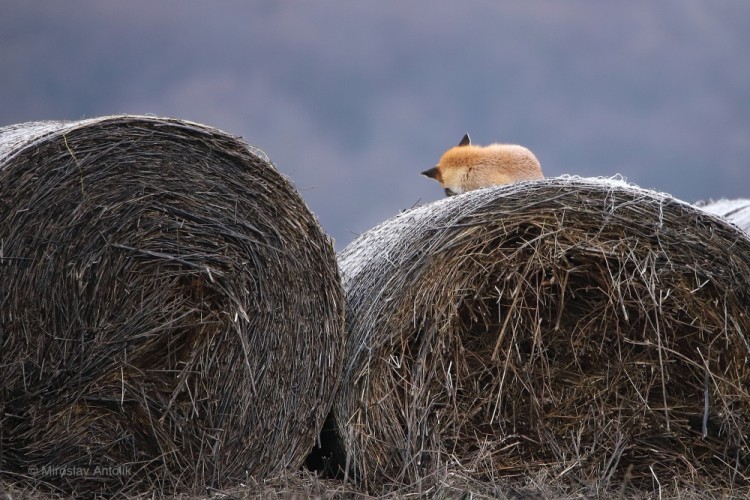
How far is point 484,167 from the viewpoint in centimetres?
693

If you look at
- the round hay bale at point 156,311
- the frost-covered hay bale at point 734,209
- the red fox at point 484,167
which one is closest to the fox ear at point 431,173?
the red fox at point 484,167

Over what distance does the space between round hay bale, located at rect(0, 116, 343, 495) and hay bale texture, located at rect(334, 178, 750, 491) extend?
1.11 ft

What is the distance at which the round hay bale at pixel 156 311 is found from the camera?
3.99 metres

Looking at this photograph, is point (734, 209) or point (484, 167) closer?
point (484, 167)

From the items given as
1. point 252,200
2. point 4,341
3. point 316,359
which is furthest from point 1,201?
point 316,359

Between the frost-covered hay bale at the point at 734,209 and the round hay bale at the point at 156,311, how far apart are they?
5.31 meters

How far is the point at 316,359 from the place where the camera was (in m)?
4.47

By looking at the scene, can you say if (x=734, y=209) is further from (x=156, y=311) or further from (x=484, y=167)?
(x=156, y=311)

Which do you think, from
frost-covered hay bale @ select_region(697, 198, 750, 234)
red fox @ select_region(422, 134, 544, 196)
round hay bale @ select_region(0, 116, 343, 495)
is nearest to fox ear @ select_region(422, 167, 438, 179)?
red fox @ select_region(422, 134, 544, 196)

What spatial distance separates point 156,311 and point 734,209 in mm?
6787

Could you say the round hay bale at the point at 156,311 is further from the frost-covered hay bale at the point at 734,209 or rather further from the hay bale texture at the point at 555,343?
the frost-covered hay bale at the point at 734,209

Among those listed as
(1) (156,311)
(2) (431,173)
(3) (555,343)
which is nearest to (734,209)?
(2) (431,173)

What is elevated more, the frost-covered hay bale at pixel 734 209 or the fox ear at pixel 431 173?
the fox ear at pixel 431 173

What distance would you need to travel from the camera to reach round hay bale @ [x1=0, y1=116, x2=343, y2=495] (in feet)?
13.1
